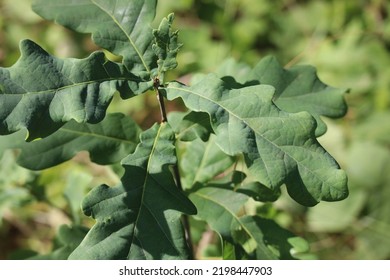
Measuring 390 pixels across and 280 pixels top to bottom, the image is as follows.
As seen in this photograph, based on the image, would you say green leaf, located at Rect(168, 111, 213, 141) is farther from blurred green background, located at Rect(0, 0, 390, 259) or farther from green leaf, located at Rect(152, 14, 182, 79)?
blurred green background, located at Rect(0, 0, 390, 259)

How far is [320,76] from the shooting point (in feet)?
12.1

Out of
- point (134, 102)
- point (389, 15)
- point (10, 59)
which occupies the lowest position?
point (134, 102)

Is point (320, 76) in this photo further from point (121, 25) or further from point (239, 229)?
point (121, 25)

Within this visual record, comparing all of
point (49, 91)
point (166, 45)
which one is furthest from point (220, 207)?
point (49, 91)

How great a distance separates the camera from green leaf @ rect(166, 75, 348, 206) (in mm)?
1433

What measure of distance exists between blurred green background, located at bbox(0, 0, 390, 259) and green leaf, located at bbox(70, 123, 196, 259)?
1.74 metres

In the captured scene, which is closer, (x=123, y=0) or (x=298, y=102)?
(x=123, y=0)

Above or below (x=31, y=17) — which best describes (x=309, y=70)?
above

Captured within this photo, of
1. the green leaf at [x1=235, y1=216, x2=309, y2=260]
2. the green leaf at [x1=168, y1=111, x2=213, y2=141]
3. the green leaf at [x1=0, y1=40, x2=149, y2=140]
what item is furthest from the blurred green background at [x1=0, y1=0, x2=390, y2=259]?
the green leaf at [x1=0, y1=40, x2=149, y2=140]

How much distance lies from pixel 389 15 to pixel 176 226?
3.21 metres

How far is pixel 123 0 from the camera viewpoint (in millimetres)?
1628
